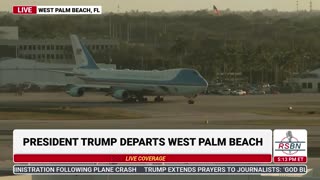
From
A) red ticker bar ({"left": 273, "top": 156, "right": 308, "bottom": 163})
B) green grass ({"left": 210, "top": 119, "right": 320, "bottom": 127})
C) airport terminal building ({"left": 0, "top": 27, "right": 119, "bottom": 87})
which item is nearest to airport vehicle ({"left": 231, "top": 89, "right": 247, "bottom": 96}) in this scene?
airport terminal building ({"left": 0, "top": 27, "right": 119, "bottom": 87})

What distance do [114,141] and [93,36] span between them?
145295 millimetres

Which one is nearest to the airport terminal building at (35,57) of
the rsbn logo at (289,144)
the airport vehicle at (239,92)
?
the airport vehicle at (239,92)

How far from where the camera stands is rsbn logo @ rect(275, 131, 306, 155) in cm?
2266

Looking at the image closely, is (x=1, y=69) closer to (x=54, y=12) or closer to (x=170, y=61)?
(x=170, y=61)

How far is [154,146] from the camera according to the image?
22.0m

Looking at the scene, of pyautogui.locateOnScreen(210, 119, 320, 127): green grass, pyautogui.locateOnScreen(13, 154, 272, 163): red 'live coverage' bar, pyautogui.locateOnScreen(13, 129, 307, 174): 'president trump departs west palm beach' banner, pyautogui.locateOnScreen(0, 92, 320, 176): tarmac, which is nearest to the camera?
pyautogui.locateOnScreen(13, 154, 272, 163): red 'live coverage' bar

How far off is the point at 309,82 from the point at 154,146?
134 meters

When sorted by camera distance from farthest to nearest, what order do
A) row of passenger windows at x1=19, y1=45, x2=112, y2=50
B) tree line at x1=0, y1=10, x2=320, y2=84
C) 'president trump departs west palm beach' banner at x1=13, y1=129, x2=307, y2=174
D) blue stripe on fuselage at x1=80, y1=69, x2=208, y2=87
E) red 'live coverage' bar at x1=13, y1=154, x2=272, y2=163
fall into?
row of passenger windows at x1=19, y1=45, x2=112, y2=50 < tree line at x1=0, y1=10, x2=320, y2=84 < blue stripe on fuselage at x1=80, y1=69, x2=208, y2=87 < 'president trump departs west palm beach' banner at x1=13, y1=129, x2=307, y2=174 < red 'live coverage' bar at x1=13, y1=154, x2=272, y2=163

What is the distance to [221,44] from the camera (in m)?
186

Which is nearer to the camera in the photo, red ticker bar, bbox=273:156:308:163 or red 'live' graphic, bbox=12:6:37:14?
red ticker bar, bbox=273:156:308:163

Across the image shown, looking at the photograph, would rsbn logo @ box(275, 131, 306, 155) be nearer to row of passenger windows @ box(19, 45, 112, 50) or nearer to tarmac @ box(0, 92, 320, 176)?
tarmac @ box(0, 92, 320, 176)

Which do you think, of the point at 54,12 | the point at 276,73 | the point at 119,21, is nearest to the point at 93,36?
the point at 119,21

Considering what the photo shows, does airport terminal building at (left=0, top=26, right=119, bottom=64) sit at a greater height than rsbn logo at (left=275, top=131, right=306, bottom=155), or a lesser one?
lesser

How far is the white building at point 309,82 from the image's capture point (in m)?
151
